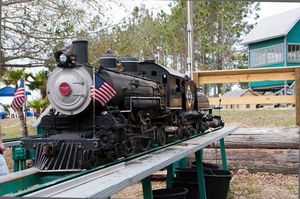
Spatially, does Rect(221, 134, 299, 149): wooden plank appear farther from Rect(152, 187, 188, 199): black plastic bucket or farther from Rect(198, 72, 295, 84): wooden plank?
Rect(152, 187, 188, 199): black plastic bucket

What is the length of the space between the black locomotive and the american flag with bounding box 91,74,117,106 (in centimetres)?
7

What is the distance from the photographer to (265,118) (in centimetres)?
849

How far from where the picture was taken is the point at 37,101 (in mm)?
6488

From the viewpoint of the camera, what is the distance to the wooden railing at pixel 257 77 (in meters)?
6.79

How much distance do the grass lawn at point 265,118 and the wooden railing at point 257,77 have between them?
86cm

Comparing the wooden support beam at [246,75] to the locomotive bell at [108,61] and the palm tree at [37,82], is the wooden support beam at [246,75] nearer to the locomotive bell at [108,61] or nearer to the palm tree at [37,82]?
the palm tree at [37,82]

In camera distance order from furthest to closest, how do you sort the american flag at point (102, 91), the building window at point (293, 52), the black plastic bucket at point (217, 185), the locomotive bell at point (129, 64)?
the building window at point (293, 52)
the black plastic bucket at point (217, 185)
the locomotive bell at point (129, 64)
the american flag at point (102, 91)

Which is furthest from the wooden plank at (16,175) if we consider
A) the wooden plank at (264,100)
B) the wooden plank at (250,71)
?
the wooden plank at (250,71)

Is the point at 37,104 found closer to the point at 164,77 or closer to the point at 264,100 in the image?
the point at 164,77

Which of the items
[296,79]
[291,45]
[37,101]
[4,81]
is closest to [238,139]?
[296,79]

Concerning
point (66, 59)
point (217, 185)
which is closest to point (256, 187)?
point (217, 185)

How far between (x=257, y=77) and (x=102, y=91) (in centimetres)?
456

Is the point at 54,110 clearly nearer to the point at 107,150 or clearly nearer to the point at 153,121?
the point at 107,150

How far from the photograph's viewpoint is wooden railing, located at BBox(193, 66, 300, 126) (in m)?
6.79
